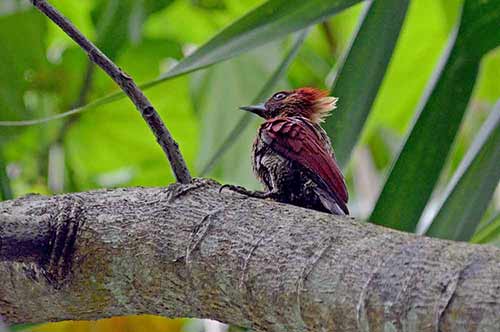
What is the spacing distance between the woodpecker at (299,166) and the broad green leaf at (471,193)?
17 centimetres

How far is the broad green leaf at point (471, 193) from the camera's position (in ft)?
3.74

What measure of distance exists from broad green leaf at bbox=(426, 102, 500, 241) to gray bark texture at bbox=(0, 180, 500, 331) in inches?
16.4

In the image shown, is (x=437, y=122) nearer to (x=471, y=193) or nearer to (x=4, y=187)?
(x=471, y=193)

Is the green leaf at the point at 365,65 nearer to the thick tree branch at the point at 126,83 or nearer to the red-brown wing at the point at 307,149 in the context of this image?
the red-brown wing at the point at 307,149

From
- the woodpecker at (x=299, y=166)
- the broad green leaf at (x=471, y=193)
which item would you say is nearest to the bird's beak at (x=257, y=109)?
the woodpecker at (x=299, y=166)

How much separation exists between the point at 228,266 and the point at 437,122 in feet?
1.88

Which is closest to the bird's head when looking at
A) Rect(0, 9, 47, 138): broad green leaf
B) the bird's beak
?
the bird's beak

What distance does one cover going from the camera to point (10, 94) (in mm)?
1714

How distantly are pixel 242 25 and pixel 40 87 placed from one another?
0.98 meters

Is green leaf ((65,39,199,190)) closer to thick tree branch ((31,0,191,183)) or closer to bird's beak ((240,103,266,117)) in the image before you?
bird's beak ((240,103,266,117))

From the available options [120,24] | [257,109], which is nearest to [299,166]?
[257,109]

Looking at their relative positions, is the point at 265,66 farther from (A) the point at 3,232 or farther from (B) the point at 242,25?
(A) the point at 3,232

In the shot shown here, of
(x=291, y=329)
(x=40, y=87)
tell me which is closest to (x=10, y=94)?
(x=40, y=87)

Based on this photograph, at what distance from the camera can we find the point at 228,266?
741 mm
